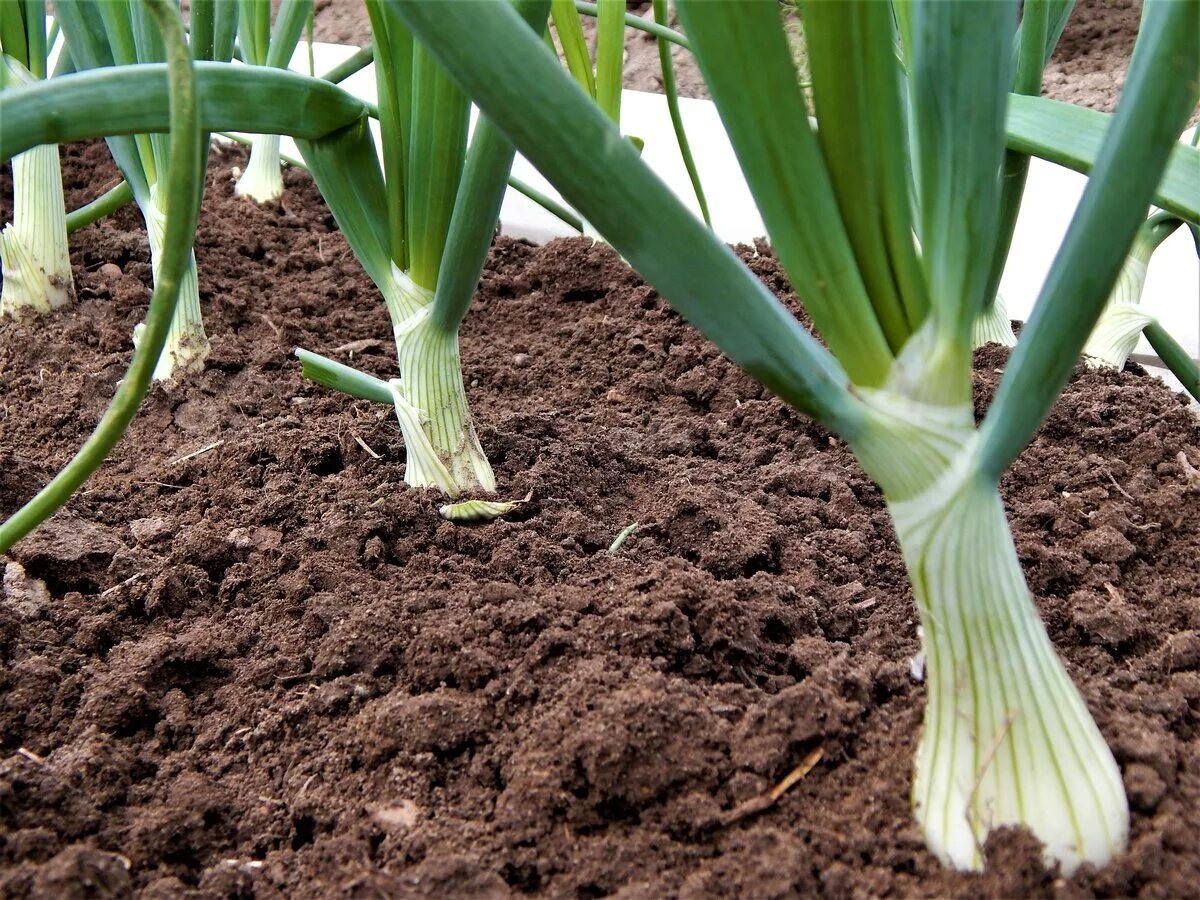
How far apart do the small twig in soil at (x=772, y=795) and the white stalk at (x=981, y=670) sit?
8 centimetres

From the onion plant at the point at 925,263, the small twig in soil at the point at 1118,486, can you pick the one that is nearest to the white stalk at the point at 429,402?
the onion plant at the point at 925,263

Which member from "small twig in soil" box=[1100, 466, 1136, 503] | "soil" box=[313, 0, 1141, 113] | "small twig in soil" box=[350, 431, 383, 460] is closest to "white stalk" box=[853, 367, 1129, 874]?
"small twig in soil" box=[1100, 466, 1136, 503]

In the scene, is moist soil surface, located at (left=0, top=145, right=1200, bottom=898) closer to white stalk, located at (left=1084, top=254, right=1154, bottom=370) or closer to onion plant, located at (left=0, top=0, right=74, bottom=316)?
white stalk, located at (left=1084, top=254, right=1154, bottom=370)

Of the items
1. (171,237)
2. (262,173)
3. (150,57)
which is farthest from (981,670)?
(262,173)

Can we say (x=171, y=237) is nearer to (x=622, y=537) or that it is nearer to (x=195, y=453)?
(x=622, y=537)

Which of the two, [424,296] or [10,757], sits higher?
[424,296]

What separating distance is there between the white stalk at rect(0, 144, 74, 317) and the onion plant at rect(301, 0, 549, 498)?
2.07 ft

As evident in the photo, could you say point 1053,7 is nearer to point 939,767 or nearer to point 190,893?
point 939,767

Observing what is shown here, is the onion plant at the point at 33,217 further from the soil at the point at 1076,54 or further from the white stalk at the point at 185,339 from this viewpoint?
the soil at the point at 1076,54

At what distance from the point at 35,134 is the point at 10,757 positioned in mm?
385

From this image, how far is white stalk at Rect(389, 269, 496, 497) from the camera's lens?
857 mm

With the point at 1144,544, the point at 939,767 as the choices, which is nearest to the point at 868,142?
the point at 939,767

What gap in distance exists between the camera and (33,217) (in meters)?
1.28

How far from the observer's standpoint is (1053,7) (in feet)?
2.85
